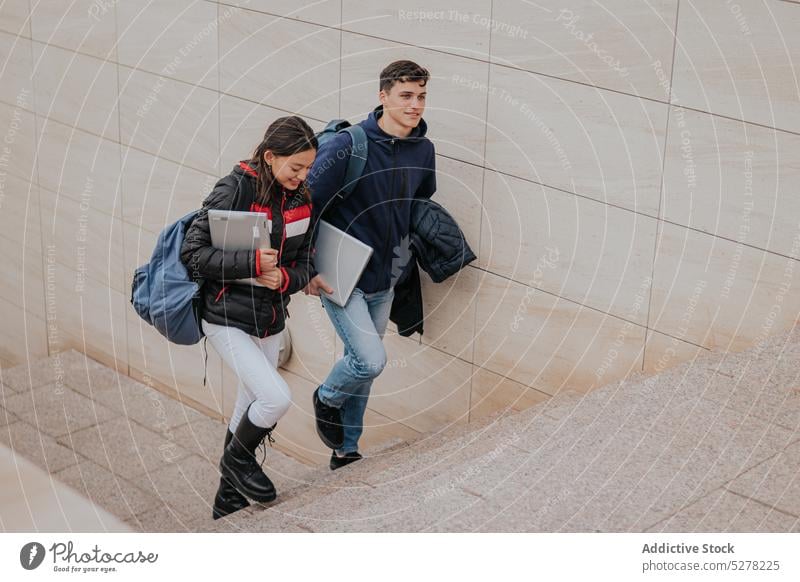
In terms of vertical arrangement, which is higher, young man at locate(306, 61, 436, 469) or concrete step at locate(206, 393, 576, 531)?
young man at locate(306, 61, 436, 469)

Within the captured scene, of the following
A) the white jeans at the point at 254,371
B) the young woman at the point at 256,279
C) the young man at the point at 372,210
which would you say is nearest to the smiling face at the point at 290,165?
the young woman at the point at 256,279

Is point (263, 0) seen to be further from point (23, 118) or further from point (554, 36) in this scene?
point (23, 118)

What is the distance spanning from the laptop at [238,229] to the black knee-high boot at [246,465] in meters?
0.64

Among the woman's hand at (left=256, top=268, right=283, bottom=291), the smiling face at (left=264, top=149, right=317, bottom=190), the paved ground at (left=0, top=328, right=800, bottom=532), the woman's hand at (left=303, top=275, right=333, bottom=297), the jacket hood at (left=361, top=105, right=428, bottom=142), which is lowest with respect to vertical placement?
the paved ground at (left=0, top=328, right=800, bottom=532)

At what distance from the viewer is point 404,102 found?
461cm

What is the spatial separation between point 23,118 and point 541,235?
4.33m

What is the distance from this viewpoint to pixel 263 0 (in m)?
5.97

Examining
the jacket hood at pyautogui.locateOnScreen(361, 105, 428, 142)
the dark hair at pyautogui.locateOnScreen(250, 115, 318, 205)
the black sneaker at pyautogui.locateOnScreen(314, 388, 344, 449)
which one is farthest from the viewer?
the black sneaker at pyautogui.locateOnScreen(314, 388, 344, 449)

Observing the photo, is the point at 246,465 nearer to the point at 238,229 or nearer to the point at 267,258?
the point at 267,258

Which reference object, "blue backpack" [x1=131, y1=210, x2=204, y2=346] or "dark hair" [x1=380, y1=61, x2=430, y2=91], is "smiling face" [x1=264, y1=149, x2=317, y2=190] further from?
"dark hair" [x1=380, y1=61, x2=430, y2=91]

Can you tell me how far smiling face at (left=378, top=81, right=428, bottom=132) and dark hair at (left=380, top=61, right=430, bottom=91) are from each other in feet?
0.05

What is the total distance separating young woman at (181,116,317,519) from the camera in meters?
4.11

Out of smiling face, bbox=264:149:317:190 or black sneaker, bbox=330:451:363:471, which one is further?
black sneaker, bbox=330:451:363:471

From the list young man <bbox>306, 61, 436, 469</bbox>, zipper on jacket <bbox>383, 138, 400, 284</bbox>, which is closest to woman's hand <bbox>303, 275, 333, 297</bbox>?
young man <bbox>306, 61, 436, 469</bbox>
